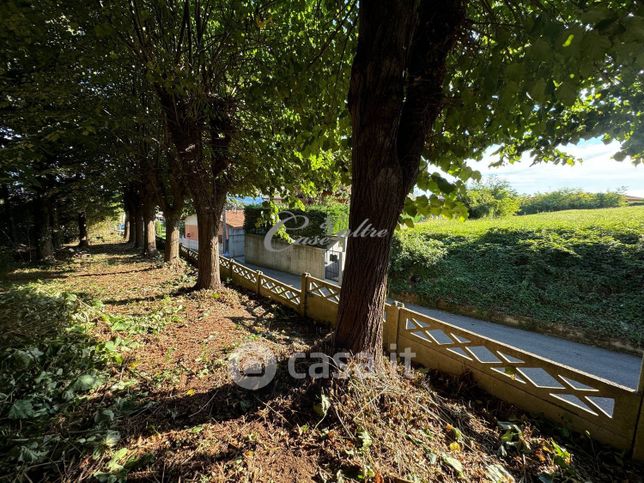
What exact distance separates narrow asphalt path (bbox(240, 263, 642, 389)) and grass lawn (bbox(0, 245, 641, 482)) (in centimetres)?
461

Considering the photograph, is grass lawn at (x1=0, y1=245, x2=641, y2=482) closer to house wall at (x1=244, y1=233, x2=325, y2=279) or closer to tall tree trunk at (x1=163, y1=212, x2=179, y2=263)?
tall tree trunk at (x1=163, y1=212, x2=179, y2=263)

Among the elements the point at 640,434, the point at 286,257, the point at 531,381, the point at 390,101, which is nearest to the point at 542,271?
the point at 531,381

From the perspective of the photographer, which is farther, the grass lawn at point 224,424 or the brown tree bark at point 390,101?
the brown tree bark at point 390,101

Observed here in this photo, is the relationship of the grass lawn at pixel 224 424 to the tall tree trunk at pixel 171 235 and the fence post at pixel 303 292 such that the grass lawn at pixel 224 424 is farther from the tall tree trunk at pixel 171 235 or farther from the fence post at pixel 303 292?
the tall tree trunk at pixel 171 235

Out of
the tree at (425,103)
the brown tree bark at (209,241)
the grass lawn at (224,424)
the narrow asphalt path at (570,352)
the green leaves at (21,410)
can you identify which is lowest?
the narrow asphalt path at (570,352)

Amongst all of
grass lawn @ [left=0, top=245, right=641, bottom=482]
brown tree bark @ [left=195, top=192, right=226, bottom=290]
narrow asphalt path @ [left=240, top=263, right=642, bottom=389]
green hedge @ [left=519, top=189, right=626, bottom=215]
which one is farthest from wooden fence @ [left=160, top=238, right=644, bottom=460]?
green hedge @ [left=519, top=189, right=626, bottom=215]

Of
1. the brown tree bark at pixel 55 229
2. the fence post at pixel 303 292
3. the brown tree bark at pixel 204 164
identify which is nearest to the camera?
the brown tree bark at pixel 204 164

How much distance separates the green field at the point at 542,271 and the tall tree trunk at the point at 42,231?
1384cm

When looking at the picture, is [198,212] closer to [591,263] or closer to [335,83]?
[335,83]

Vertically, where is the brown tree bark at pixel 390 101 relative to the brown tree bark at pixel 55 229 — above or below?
above

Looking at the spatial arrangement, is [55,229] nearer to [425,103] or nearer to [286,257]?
[286,257]

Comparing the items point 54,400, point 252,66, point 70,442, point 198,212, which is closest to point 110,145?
point 198,212

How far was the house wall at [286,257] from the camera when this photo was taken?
13312 millimetres

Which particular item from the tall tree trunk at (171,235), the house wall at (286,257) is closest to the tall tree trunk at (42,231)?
the tall tree trunk at (171,235)
